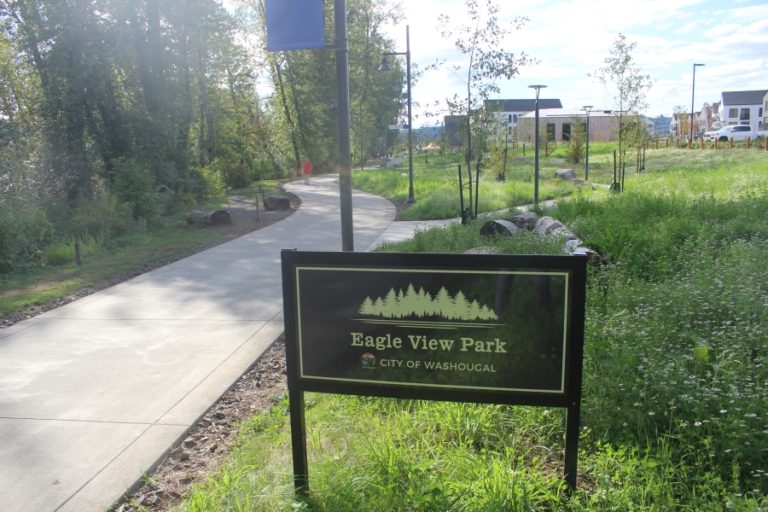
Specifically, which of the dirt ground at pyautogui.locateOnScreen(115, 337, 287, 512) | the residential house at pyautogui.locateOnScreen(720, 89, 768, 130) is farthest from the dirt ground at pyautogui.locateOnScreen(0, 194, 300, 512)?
the residential house at pyautogui.locateOnScreen(720, 89, 768, 130)

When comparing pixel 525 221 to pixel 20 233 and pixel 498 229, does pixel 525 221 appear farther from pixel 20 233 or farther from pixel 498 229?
pixel 20 233

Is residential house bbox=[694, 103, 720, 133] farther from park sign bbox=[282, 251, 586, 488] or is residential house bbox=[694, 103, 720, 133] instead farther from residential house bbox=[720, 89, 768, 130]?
park sign bbox=[282, 251, 586, 488]

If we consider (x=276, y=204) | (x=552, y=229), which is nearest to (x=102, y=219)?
(x=276, y=204)

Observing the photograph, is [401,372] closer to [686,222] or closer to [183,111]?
[686,222]

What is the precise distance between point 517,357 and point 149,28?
1634 cm

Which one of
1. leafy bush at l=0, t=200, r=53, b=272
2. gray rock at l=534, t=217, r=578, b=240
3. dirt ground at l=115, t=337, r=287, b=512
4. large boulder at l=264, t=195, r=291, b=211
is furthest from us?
large boulder at l=264, t=195, r=291, b=211

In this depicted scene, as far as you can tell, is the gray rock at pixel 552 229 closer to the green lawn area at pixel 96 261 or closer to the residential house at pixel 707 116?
the green lawn area at pixel 96 261

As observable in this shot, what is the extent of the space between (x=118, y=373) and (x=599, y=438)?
149 inches

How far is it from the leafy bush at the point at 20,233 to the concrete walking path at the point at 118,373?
2.48 m

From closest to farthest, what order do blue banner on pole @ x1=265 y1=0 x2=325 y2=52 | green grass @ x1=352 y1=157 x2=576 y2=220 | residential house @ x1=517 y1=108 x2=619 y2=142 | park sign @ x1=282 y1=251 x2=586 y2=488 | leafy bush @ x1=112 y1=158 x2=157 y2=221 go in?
park sign @ x1=282 y1=251 x2=586 y2=488
blue banner on pole @ x1=265 y1=0 x2=325 y2=52
leafy bush @ x1=112 y1=158 x2=157 y2=221
green grass @ x1=352 y1=157 x2=576 y2=220
residential house @ x1=517 y1=108 x2=619 y2=142

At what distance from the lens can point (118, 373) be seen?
5.11 m

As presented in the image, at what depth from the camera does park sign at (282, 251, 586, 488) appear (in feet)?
9.26

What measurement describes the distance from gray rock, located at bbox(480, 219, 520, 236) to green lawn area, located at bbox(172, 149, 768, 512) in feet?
12.8

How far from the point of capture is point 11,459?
375 cm
